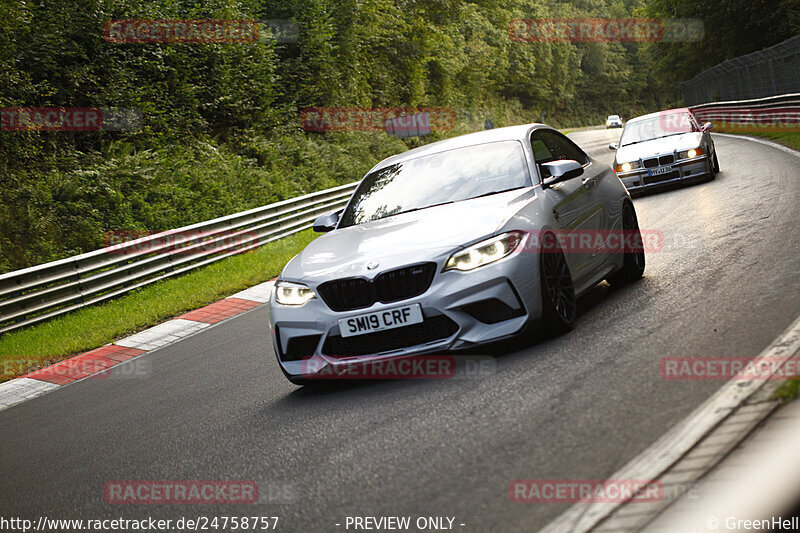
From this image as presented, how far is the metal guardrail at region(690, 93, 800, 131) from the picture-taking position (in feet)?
81.3

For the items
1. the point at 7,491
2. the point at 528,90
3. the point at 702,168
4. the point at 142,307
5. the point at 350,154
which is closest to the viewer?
the point at 7,491

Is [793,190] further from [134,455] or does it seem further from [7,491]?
[7,491]

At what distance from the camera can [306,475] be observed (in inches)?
158

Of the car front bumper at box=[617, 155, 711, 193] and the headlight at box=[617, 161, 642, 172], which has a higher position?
the headlight at box=[617, 161, 642, 172]

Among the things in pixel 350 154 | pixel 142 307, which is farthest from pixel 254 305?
pixel 350 154

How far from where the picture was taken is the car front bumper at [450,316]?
16.9ft

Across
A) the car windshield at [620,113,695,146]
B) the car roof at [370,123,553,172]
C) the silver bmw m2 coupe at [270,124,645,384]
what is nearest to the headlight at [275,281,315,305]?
the silver bmw m2 coupe at [270,124,645,384]

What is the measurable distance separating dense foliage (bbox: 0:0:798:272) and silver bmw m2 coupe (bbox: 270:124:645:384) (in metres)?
11.1

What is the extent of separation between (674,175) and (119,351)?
1016 cm

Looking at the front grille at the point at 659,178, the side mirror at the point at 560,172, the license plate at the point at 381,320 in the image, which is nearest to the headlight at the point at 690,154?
the front grille at the point at 659,178

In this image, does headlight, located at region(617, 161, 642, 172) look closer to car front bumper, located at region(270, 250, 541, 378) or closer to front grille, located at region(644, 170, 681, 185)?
front grille, located at region(644, 170, 681, 185)

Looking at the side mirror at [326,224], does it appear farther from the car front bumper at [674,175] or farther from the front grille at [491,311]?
the car front bumper at [674,175]

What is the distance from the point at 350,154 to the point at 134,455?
26990 millimetres

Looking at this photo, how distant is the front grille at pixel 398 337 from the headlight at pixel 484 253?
1.18 feet
